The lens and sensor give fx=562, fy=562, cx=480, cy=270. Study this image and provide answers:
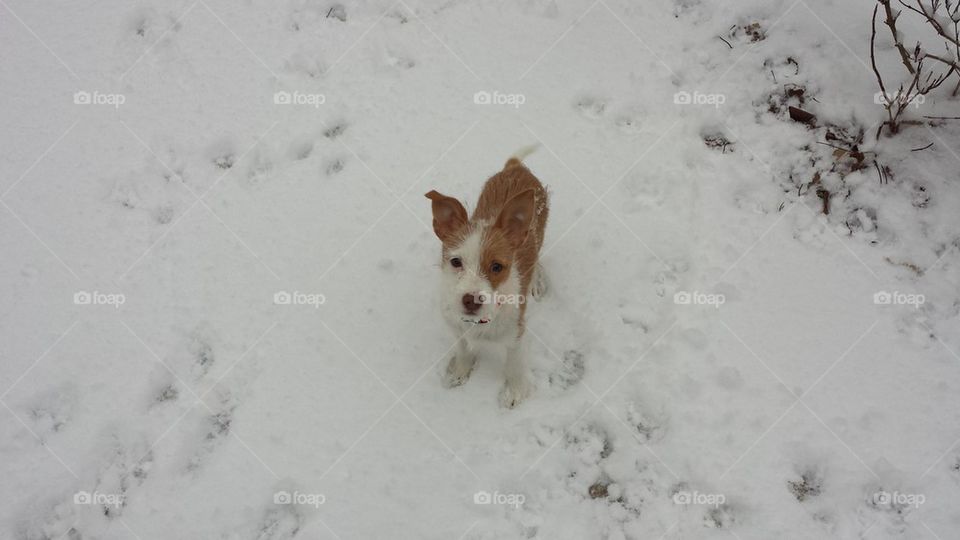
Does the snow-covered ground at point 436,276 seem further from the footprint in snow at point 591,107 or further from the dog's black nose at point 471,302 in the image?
the dog's black nose at point 471,302

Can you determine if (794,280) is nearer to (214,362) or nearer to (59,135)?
(214,362)

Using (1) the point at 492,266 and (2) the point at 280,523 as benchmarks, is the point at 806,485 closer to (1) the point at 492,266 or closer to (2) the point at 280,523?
(1) the point at 492,266

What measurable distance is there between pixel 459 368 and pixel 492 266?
4.18ft

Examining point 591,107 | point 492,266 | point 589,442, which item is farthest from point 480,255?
point 591,107

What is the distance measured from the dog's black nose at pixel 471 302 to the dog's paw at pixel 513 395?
1238 millimetres

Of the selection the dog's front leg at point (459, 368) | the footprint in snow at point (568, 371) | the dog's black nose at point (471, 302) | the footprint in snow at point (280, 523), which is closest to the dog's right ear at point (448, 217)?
the dog's black nose at point (471, 302)

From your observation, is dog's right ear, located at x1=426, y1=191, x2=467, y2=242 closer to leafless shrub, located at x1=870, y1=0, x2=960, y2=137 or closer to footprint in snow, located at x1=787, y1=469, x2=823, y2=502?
footprint in snow, located at x1=787, y1=469, x2=823, y2=502

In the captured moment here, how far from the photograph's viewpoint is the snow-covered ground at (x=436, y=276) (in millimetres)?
3932

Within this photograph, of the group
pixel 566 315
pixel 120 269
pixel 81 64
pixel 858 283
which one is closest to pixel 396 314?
pixel 566 315

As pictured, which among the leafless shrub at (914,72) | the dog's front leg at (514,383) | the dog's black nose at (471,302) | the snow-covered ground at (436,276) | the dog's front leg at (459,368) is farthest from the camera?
the leafless shrub at (914,72)

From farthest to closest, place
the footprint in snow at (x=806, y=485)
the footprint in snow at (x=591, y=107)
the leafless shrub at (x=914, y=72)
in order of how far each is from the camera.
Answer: the footprint in snow at (x=591, y=107) → the leafless shrub at (x=914, y=72) → the footprint in snow at (x=806, y=485)

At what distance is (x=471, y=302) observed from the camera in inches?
128

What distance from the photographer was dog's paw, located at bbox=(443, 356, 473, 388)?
4398mm

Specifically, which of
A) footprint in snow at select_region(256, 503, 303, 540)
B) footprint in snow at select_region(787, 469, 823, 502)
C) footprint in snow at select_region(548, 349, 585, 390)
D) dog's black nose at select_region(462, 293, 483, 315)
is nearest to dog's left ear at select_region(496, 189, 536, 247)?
dog's black nose at select_region(462, 293, 483, 315)
